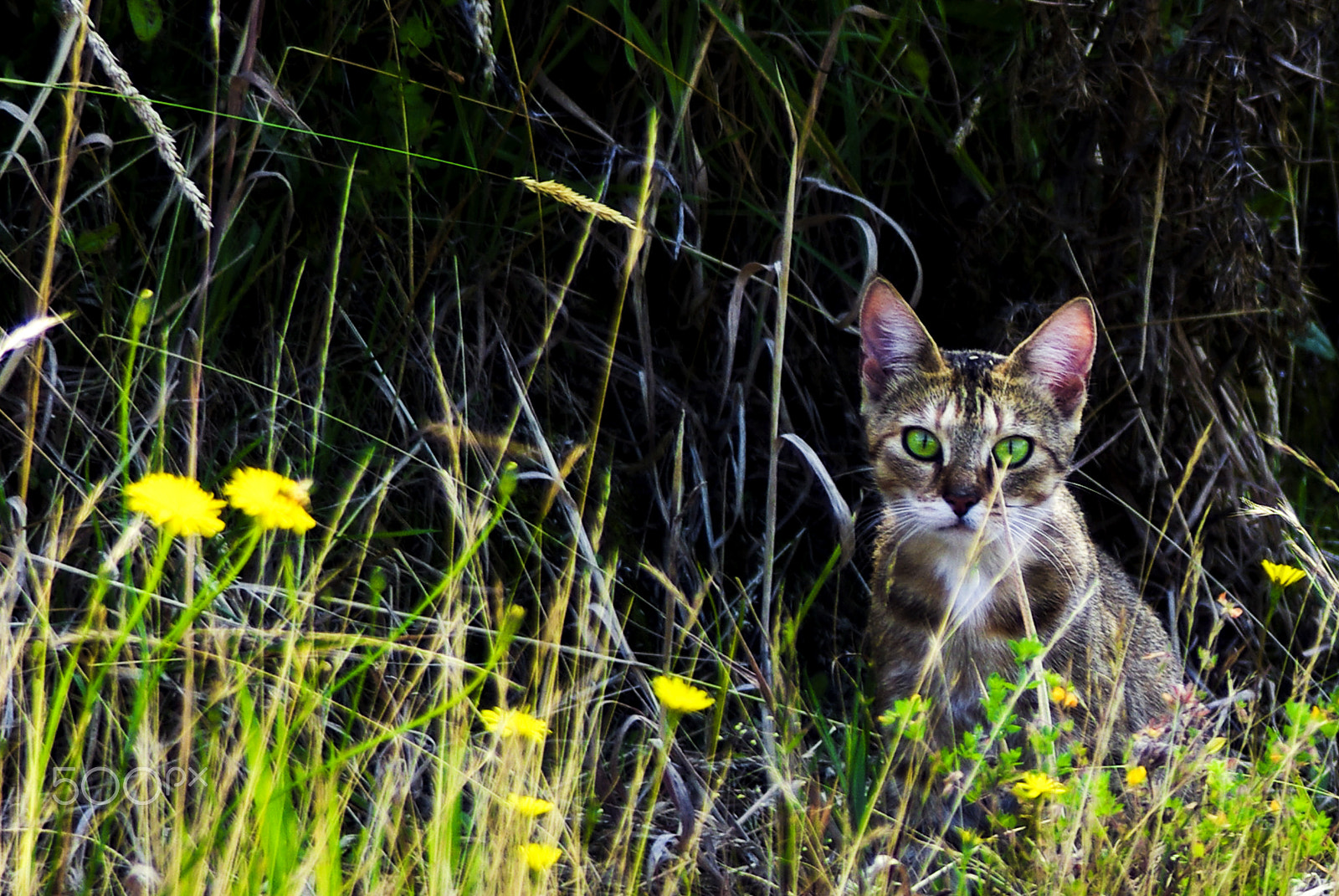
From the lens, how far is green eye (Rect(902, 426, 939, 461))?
2572mm

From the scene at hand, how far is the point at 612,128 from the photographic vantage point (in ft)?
8.98

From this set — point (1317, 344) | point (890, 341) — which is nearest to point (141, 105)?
point (890, 341)

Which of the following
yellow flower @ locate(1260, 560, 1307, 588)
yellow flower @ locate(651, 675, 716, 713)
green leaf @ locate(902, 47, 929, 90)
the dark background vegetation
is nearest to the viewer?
yellow flower @ locate(651, 675, 716, 713)

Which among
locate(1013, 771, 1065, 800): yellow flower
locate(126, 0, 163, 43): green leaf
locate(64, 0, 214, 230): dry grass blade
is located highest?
locate(126, 0, 163, 43): green leaf

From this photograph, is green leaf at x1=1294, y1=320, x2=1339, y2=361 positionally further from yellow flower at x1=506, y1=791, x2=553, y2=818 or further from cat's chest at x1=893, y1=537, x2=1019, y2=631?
yellow flower at x1=506, y1=791, x2=553, y2=818

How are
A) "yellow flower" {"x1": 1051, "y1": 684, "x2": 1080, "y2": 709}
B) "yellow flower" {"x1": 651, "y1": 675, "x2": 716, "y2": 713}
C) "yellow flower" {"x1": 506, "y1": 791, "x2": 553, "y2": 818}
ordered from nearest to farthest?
"yellow flower" {"x1": 651, "y1": 675, "x2": 716, "y2": 713}
"yellow flower" {"x1": 506, "y1": 791, "x2": 553, "y2": 818}
"yellow flower" {"x1": 1051, "y1": 684, "x2": 1080, "y2": 709}

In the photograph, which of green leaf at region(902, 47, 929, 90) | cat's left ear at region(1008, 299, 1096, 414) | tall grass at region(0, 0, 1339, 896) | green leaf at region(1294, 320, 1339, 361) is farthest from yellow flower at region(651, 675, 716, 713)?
green leaf at region(1294, 320, 1339, 361)

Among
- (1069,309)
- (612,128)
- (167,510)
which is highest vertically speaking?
(612,128)

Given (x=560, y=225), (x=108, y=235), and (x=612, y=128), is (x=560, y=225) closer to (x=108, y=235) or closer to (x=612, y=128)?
(x=612, y=128)

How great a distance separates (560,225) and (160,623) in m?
1.15

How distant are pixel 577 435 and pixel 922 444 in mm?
745

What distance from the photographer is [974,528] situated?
2.42 meters

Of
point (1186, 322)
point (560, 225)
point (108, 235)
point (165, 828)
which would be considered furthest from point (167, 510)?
point (1186, 322)

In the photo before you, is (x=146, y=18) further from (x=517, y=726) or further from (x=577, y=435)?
(x=517, y=726)
